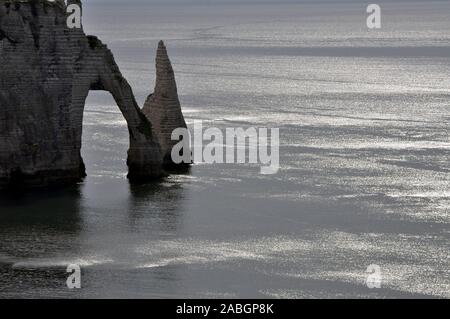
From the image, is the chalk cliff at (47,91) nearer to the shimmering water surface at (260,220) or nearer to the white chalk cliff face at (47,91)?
the white chalk cliff face at (47,91)

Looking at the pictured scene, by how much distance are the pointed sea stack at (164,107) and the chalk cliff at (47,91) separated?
120 inches

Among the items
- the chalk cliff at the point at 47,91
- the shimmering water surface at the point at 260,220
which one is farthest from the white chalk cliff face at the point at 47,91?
the shimmering water surface at the point at 260,220

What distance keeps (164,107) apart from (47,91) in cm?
823

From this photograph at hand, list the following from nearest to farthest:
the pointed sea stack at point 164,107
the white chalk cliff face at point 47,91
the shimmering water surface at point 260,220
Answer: the shimmering water surface at point 260,220, the white chalk cliff face at point 47,91, the pointed sea stack at point 164,107

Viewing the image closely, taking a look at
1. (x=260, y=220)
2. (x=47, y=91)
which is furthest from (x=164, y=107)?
(x=260, y=220)

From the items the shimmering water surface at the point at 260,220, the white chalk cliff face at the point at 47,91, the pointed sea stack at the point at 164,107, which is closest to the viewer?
the shimmering water surface at the point at 260,220

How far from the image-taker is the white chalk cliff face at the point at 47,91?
6812cm

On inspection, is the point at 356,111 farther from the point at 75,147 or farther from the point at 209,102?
→ the point at 75,147

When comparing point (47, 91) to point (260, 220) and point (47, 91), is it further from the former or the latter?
point (260, 220)

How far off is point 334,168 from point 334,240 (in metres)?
17.4

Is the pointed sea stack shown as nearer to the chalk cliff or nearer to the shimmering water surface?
the shimmering water surface

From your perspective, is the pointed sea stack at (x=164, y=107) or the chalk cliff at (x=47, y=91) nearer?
the chalk cliff at (x=47, y=91)

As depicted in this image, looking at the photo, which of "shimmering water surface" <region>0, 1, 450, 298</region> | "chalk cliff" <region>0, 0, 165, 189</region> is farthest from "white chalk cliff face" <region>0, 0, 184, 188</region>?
"shimmering water surface" <region>0, 1, 450, 298</region>

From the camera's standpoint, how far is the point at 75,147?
7062cm
